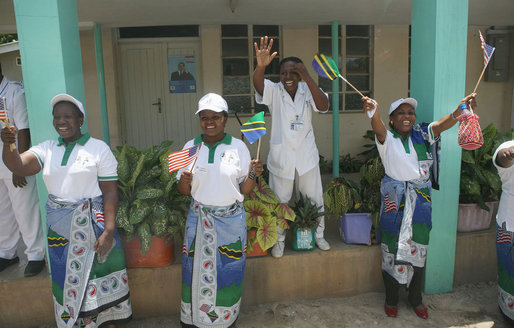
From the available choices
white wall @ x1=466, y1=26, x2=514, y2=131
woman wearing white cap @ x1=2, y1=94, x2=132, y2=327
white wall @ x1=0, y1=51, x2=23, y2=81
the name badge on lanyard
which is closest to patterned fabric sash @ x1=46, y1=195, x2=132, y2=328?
woman wearing white cap @ x1=2, y1=94, x2=132, y2=327

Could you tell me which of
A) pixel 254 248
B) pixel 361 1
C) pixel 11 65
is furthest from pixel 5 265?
pixel 11 65

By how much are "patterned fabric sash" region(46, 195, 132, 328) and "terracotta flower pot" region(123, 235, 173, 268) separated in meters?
0.44

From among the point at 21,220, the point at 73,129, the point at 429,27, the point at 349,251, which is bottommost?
the point at 349,251

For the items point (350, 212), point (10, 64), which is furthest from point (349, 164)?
point (10, 64)

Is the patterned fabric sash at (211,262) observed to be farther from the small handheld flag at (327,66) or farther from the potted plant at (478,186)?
the potted plant at (478,186)

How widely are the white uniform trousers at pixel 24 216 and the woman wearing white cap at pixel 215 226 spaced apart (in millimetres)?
1333

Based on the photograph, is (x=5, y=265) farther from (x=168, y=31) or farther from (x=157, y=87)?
(x=168, y=31)

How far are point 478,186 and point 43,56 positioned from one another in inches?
148

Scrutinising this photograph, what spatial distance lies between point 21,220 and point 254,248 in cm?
191

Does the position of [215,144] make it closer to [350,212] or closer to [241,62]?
[350,212]

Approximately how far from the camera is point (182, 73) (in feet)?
21.2

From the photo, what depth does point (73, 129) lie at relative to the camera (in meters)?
2.43

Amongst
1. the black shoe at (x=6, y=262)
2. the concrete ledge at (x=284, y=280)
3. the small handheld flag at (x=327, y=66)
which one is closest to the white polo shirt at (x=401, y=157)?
the small handheld flag at (x=327, y=66)

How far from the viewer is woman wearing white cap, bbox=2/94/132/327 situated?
239cm
